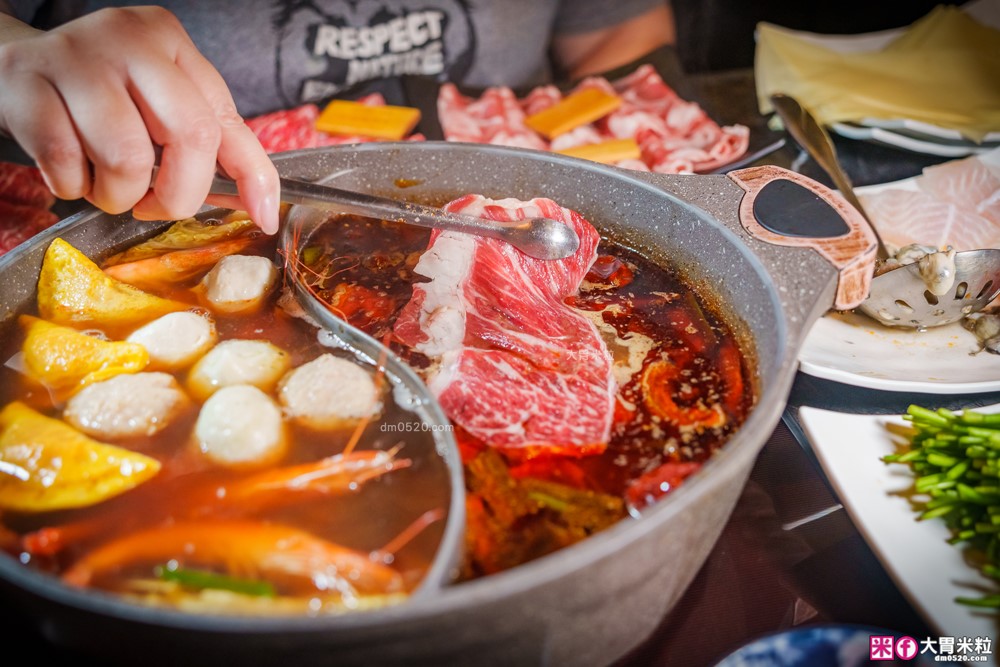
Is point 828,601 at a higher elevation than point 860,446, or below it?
below

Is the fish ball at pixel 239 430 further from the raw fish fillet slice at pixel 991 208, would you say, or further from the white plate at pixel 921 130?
the white plate at pixel 921 130

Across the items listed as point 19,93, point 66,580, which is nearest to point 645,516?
point 66,580

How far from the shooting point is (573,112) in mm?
3754

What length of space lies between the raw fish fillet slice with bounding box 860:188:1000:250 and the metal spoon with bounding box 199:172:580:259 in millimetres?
1554

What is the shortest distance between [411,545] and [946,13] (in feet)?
15.5

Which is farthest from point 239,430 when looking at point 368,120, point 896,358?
point 368,120

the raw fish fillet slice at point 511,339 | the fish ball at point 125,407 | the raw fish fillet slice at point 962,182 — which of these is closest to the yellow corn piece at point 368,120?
the raw fish fillet slice at point 511,339

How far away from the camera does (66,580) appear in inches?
51.5

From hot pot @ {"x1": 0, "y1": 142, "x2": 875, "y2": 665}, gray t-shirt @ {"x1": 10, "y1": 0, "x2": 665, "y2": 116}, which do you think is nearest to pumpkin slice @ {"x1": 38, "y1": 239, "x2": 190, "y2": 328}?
hot pot @ {"x1": 0, "y1": 142, "x2": 875, "y2": 665}

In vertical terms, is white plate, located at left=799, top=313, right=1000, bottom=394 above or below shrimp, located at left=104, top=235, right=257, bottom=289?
below

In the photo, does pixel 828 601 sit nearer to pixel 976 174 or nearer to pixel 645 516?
pixel 645 516

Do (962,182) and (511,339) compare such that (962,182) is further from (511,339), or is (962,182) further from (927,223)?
(511,339)

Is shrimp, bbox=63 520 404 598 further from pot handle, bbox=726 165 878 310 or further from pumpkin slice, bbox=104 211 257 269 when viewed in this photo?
pot handle, bbox=726 165 878 310

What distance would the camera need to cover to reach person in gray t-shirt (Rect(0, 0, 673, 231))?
1.60 m
